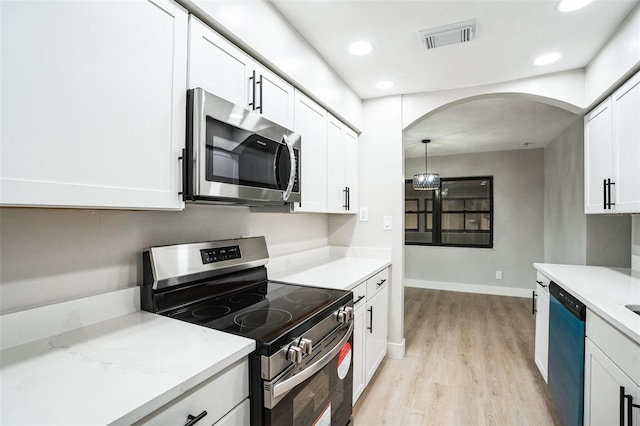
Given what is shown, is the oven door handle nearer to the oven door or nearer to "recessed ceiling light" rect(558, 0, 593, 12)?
the oven door

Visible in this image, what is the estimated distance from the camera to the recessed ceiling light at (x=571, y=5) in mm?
1573

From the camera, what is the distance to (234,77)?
141 centimetres

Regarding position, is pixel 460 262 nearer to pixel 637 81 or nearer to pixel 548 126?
pixel 548 126

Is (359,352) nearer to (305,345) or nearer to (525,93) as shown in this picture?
(305,345)

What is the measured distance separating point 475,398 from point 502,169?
417 centimetres

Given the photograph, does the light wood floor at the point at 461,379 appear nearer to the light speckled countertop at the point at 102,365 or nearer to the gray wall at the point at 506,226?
the gray wall at the point at 506,226

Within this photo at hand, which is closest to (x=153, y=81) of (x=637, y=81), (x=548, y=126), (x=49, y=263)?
(x=49, y=263)

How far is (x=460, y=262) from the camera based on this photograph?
5.52 meters

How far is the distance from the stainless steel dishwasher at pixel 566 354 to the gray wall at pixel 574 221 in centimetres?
160

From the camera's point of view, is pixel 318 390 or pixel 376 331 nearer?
pixel 318 390

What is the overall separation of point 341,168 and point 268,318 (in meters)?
1.57

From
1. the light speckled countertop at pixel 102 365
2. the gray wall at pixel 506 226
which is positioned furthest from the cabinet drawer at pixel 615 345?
the gray wall at pixel 506 226

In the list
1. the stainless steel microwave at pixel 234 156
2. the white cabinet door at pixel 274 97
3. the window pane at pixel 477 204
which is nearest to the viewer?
the stainless steel microwave at pixel 234 156

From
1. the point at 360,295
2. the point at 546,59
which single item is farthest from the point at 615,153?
the point at 360,295
